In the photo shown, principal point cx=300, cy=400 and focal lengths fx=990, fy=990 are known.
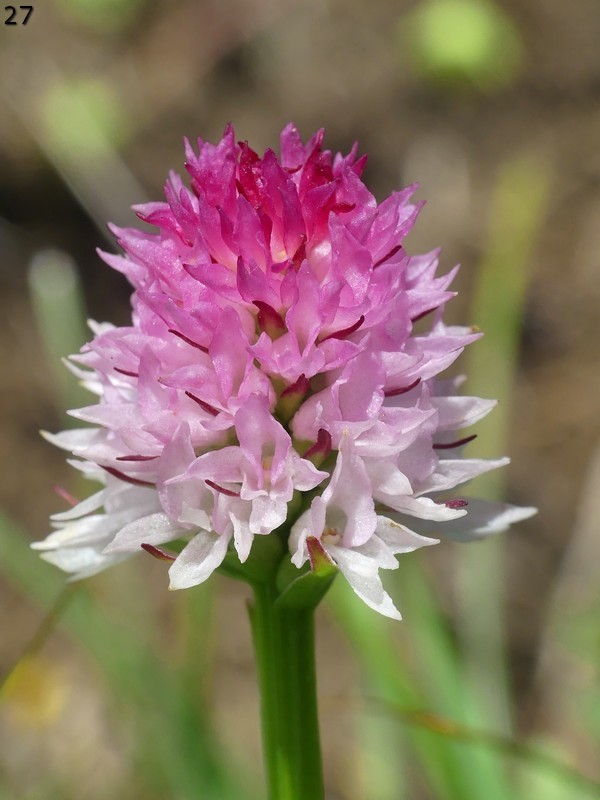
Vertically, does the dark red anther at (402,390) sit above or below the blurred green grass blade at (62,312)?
below

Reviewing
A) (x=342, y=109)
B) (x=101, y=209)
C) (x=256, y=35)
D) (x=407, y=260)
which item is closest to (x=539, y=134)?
(x=342, y=109)

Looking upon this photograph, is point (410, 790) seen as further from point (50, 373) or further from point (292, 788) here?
point (50, 373)

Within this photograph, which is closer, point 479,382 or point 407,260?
point 407,260

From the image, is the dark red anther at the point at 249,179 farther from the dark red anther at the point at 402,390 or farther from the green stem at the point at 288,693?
the green stem at the point at 288,693


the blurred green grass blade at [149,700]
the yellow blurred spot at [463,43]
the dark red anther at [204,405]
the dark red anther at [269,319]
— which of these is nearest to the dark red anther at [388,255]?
the dark red anther at [269,319]

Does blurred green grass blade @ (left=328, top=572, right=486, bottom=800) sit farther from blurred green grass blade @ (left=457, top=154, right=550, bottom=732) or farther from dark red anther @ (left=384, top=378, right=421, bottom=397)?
dark red anther @ (left=384, top=378, right=421, bottom=397)

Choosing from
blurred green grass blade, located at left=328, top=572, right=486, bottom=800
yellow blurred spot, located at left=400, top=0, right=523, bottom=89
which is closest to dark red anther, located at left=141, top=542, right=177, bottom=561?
blurred green grass blade, located at left=328, top=572, right=486, bottom=800
